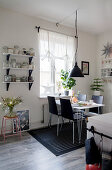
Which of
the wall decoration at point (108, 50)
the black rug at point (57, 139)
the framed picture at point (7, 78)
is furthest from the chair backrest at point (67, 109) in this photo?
the wall decoration at point (108, 50)

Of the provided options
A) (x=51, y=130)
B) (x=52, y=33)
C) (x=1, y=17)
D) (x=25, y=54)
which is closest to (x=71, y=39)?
(x=52, y=33)

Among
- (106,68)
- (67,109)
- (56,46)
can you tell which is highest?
(56,46)

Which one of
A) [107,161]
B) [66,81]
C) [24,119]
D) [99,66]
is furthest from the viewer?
[99,66]

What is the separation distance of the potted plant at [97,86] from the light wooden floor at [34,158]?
2.29 metres

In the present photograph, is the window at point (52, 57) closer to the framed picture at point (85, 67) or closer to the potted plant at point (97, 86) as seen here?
the framed picture at point (85, 67)

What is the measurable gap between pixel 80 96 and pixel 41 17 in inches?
95.1

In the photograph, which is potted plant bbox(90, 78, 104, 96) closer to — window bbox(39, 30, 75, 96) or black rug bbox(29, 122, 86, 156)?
window bbox(39, 30, 75, 96)

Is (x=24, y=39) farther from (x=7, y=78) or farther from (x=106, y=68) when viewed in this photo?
(x=106, y=68)

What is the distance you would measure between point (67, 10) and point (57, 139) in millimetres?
2953

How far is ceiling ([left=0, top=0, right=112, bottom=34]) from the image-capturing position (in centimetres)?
296

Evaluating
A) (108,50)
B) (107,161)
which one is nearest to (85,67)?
(108,50)

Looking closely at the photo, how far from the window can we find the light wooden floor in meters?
1.60

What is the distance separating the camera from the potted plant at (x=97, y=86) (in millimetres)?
4539

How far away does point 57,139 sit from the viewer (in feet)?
9.98
